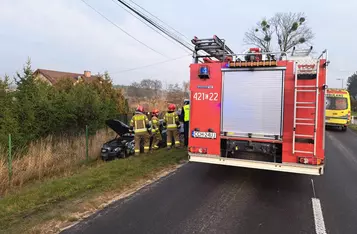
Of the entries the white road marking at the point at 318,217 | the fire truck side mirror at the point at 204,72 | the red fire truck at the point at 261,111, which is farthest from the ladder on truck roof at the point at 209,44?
the white road marking at the point at 318,217

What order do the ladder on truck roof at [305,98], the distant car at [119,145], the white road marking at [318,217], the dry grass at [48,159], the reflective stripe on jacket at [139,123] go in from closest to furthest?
1. the white road marking at [318,217]
2. the ladder on truck roof at [305,98]
3. the dry grass at [48,159]
4. the reflective stripe on jacket at [139,123]
5. the distant car at [119,145]

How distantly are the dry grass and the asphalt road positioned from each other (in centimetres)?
378

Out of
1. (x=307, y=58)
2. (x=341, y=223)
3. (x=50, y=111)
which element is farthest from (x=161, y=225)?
(x=50, y=111)

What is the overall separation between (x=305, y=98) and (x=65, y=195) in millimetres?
5093

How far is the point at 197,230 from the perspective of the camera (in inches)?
151

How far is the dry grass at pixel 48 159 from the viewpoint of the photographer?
22.9 feet

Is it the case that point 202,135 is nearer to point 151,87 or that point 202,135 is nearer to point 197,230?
point 197,230

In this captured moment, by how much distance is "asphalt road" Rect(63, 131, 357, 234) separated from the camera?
395 cm

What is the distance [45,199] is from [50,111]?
206 inches

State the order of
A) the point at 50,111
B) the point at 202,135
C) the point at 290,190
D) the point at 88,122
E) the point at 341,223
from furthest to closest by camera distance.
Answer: the point at 88,122, the point at 50,111, the point at 202,135, the point at 290,190, the point at 341,223

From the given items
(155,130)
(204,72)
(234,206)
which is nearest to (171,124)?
(155,130)

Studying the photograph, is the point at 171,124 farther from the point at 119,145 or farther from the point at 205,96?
the point at 205,96

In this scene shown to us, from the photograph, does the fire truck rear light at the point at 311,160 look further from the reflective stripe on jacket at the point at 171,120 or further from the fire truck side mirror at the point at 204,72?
the reflective stripe on jacket at the point at 171,120

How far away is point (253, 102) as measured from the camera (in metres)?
5.64
